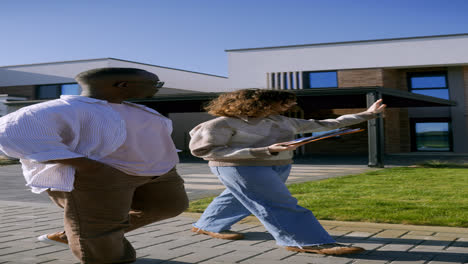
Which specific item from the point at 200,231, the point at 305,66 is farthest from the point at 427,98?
the point at 200,231

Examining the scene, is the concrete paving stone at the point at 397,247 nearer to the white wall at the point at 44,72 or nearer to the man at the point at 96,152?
the man at the point at 96,152

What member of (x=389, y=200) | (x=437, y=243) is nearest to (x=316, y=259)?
(x=437, y=243)

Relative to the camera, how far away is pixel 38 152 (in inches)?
108

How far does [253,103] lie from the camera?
4047 mm

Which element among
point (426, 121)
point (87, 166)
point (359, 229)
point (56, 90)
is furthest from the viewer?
point (56, 90)

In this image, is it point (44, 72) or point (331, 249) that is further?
point (44, 72)

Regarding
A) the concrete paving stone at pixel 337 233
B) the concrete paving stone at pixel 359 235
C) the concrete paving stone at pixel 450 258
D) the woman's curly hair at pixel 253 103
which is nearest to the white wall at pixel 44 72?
the concrete paving stone at pixel 337 233

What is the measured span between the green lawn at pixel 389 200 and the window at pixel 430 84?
16.2 meters

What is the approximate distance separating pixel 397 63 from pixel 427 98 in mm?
5780

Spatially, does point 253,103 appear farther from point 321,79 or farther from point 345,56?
point 321,79

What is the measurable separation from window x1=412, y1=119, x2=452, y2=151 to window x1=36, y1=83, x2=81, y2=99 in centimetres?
1949

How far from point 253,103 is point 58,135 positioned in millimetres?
1660

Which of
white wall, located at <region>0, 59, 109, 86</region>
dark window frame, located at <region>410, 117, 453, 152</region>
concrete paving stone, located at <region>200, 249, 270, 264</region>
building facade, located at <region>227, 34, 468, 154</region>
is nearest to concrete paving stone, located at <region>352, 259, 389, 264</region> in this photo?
concrete paving stone, located at <region>200, 249, 270, 264</region>

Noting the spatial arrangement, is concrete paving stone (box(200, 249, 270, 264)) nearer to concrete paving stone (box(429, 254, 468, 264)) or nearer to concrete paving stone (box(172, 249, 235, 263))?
concrete paving stone (box(172, 249, 235, 263))
